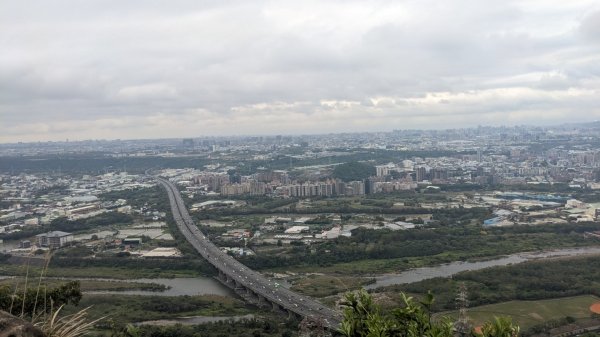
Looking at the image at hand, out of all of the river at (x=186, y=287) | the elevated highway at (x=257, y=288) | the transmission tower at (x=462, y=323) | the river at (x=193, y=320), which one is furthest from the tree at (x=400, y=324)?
the river at (x=186, y=287)

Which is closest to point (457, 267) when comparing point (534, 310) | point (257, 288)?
point (534, 310)

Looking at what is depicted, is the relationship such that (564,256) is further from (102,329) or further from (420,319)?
(420,319)

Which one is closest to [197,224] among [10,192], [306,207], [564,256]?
[306,207]

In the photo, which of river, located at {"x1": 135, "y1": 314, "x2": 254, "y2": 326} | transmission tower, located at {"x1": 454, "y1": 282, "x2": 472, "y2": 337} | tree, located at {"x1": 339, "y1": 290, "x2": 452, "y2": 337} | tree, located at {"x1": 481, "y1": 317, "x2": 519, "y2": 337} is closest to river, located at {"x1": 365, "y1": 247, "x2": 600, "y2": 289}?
transmission tower, located at {"x1": 454, "y1": 282, "x2": 472, "y2": 337}

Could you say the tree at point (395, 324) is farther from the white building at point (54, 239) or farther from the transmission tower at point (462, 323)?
the white building at point (54, 239)

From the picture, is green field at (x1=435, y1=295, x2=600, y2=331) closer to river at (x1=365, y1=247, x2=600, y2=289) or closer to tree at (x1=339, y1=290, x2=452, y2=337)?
river at (x1=365, y1=247, x2=600, y2=289)
